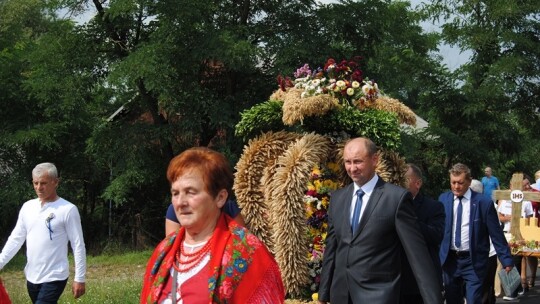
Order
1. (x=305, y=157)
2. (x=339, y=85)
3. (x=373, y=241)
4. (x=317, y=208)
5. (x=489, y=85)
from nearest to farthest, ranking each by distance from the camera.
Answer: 1. (x=373, y=241)
2. (x=305, y=157)
3. (x=339, y=85)
4. (x=317, y=208)
5. (x=489, y=85)

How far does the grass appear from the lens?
10.5m

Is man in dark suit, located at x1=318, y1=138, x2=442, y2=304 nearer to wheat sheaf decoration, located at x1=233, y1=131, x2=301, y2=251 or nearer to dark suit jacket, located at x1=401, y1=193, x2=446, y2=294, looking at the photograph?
dark suit jacket, located at x1=401, y1=193, x2=446, y2=294

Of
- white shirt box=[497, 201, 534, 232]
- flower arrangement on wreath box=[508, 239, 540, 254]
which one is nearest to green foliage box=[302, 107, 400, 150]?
flower arrangement on wreath box=[508, 239, 540, 254]

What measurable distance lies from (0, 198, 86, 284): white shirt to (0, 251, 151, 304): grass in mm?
2703

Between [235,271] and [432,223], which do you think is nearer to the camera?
[235,271]

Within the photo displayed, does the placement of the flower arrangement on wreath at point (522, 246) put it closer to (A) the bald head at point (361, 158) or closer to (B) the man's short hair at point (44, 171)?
(A) the bald head at point (361, 158)

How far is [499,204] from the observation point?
14.7 metres

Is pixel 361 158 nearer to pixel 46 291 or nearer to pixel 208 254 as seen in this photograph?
pixel 208 254

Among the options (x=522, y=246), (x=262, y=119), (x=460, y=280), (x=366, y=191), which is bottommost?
(x=522, y=246)

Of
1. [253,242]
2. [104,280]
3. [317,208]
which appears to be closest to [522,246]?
[317,208]

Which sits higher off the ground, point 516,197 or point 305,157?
point 305,157

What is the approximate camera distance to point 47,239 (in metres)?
7.37

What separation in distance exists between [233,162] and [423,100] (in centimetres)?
1061

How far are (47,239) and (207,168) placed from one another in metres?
4.01
